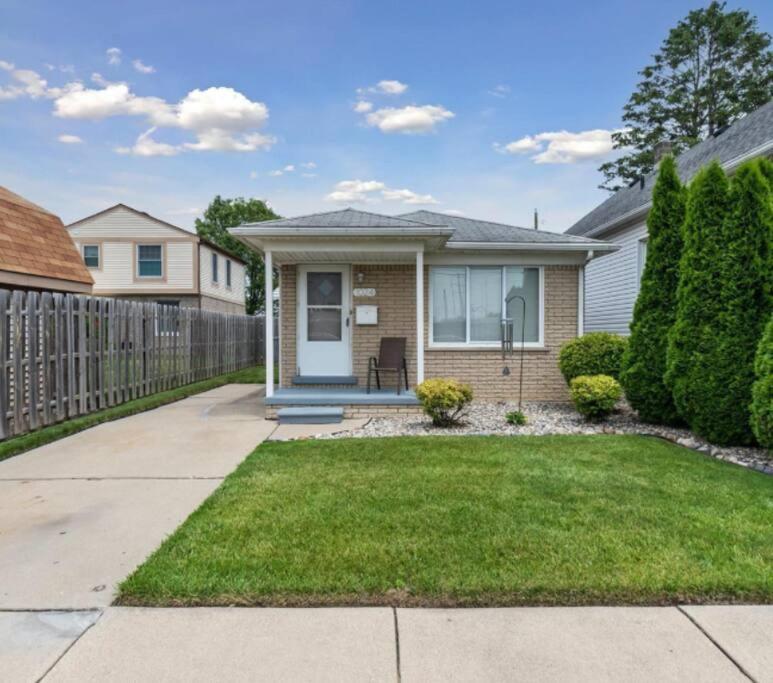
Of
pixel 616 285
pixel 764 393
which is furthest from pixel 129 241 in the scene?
pixel 764 393

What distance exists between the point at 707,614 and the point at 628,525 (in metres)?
1.02

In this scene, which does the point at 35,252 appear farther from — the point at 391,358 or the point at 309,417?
the point at 391,358

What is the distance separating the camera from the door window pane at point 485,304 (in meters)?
9.78

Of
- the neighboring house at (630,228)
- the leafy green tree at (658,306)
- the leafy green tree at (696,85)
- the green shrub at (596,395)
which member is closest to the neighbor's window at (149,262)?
the neighboring house at (630,228)

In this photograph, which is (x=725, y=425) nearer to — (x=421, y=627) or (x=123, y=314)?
(x=421, y=627)

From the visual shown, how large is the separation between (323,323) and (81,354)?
3901mm

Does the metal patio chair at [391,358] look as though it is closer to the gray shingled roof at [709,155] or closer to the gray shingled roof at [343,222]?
the gray shingled roof at [343,222]

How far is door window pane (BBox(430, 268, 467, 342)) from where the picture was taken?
9.76 m

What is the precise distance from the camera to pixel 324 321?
32.0 ft

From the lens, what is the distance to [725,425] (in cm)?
602

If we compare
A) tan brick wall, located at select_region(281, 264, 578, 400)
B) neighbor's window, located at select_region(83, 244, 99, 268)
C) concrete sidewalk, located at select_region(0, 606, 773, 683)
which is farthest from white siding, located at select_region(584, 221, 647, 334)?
neighbor's window, located at select_region(83, 244, 99, 268)

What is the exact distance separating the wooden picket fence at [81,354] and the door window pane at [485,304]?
6.33 meters

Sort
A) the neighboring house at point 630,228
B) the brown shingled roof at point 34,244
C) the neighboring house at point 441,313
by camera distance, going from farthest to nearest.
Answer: the neighboring house at point 630,228 → the neighboring house at point 441,313 → the brown shingled roof at point 34,244

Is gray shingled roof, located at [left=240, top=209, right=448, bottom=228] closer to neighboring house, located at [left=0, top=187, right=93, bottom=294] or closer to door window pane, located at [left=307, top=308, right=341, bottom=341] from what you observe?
door window pane, located at [left=307, top=308, right=341, bottom=341]
